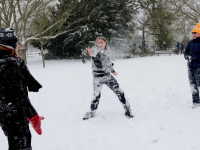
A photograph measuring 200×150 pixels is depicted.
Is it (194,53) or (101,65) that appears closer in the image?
(101,65)

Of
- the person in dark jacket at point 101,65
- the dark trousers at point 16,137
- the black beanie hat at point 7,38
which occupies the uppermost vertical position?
the black beanie hat at point 7,38

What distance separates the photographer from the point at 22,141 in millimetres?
2094

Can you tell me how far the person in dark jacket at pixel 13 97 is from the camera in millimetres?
1947

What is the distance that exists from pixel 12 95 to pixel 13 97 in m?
0.02

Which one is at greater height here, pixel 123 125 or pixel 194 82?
pixel 194 82

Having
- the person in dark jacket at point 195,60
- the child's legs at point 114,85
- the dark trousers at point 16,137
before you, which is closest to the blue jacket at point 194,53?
the person in dark jacket at point 195,60

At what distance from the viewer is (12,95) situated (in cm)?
199

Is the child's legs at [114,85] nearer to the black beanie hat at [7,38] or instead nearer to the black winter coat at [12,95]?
the black winter coat at [12,95]

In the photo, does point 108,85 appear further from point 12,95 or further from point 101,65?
point 12,95

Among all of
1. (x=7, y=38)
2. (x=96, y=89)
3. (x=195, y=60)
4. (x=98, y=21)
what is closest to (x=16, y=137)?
(x=7, y=38)

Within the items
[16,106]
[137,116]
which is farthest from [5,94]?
[137,116]

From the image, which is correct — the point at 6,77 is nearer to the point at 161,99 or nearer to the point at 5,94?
the point at 5,94

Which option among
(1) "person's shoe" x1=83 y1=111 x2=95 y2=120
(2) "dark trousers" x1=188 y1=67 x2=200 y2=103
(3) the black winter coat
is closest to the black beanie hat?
(3) the black winter coat

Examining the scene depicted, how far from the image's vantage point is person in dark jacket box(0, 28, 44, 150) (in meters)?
1.95
